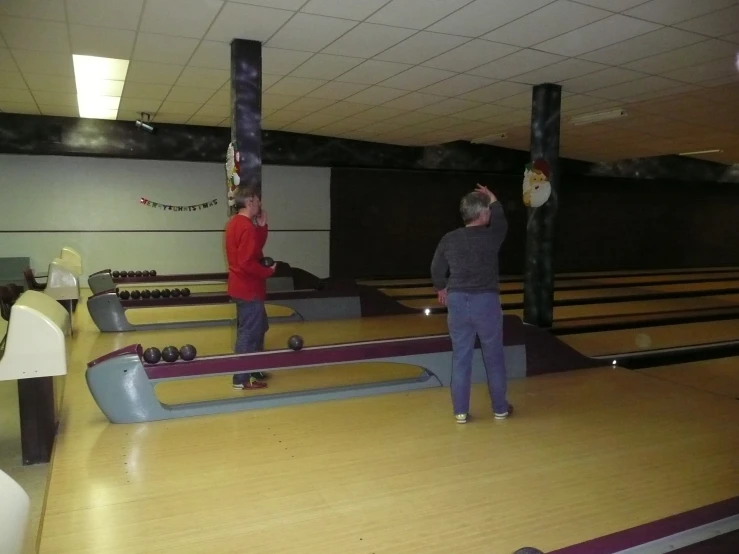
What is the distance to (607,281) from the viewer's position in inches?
443

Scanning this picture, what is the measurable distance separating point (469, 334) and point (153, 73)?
4.24 m

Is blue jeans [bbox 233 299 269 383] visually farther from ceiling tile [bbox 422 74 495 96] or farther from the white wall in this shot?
the white wall

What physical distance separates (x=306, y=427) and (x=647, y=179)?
39.7 ft

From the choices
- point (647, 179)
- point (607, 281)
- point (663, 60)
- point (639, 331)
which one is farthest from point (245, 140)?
point (647, 179)

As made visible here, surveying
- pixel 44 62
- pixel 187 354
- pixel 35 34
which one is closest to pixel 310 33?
pixel 35 34

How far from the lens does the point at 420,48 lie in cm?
474

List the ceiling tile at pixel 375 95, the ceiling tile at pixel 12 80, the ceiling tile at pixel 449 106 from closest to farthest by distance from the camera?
the ceiling tile at pixel 12 80
the ceiling tile at pixel 375 95
the ceiling tile at pixel 449 106

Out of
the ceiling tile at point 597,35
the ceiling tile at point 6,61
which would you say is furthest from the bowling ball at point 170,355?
the ceiling tile at point 597,35

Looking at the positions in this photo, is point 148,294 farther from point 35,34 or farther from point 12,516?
point 12,516

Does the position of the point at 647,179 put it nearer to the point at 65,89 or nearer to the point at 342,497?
the point at 65,89

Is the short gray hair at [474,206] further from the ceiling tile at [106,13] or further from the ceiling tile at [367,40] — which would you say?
the ceiling tile at [106,13]

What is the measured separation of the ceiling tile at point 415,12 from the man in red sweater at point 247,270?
1496mm

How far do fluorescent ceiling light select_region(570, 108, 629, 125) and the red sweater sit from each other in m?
4.82

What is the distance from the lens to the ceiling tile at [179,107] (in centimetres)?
726
